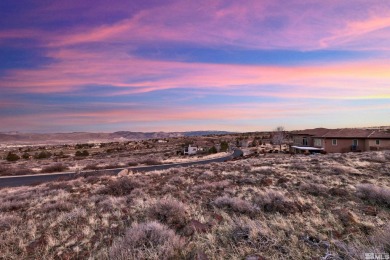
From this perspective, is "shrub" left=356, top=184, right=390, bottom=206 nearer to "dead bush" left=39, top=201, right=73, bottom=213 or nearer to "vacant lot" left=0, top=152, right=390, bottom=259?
"vacant lot" left=0, top=152, right=390, bottom=259

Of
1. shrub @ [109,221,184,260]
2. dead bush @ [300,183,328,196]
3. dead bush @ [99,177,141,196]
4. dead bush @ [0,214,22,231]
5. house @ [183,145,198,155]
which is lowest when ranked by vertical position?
house @ [183,145,198,155]

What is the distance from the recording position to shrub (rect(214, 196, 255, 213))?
8578 mm

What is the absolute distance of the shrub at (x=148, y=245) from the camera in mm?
5293

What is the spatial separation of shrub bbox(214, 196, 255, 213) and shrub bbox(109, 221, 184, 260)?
3.21 meters

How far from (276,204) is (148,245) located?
16.7ft

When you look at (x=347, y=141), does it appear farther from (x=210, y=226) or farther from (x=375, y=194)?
(x=210, y=226)

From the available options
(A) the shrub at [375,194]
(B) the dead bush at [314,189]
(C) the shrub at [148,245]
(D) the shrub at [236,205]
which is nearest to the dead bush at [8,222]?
(C) the shrub at [148,245]

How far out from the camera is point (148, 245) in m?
5.86

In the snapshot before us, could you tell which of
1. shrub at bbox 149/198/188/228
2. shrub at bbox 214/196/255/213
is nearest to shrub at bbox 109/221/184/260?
shrub at bbox 149/198/188/228

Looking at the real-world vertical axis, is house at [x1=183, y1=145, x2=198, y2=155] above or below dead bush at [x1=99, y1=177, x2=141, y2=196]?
below

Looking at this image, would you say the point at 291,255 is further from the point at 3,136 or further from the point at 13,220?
the point at 3,136

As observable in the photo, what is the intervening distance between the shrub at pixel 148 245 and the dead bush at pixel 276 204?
403 centimetres

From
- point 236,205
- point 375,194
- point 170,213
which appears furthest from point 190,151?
point 170,213

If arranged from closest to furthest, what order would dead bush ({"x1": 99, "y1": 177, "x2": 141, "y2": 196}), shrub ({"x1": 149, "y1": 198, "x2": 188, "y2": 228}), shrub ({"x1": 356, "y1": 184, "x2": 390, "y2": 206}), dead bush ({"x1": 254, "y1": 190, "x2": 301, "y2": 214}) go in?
1. shrub ({"x1": 149, "y1": 198, "x2": 188, "y2": 228})
2. dead bush ({"x1": 254, "y1": 190, "x2": 301, "y2": 214})
3. shrub ({"x1": 356, "y1": 184, "x2": 390, "y2": 206})
4. dead bush ({"x1": 99, "y1": 177, "x2": 141, "y2": 196})
